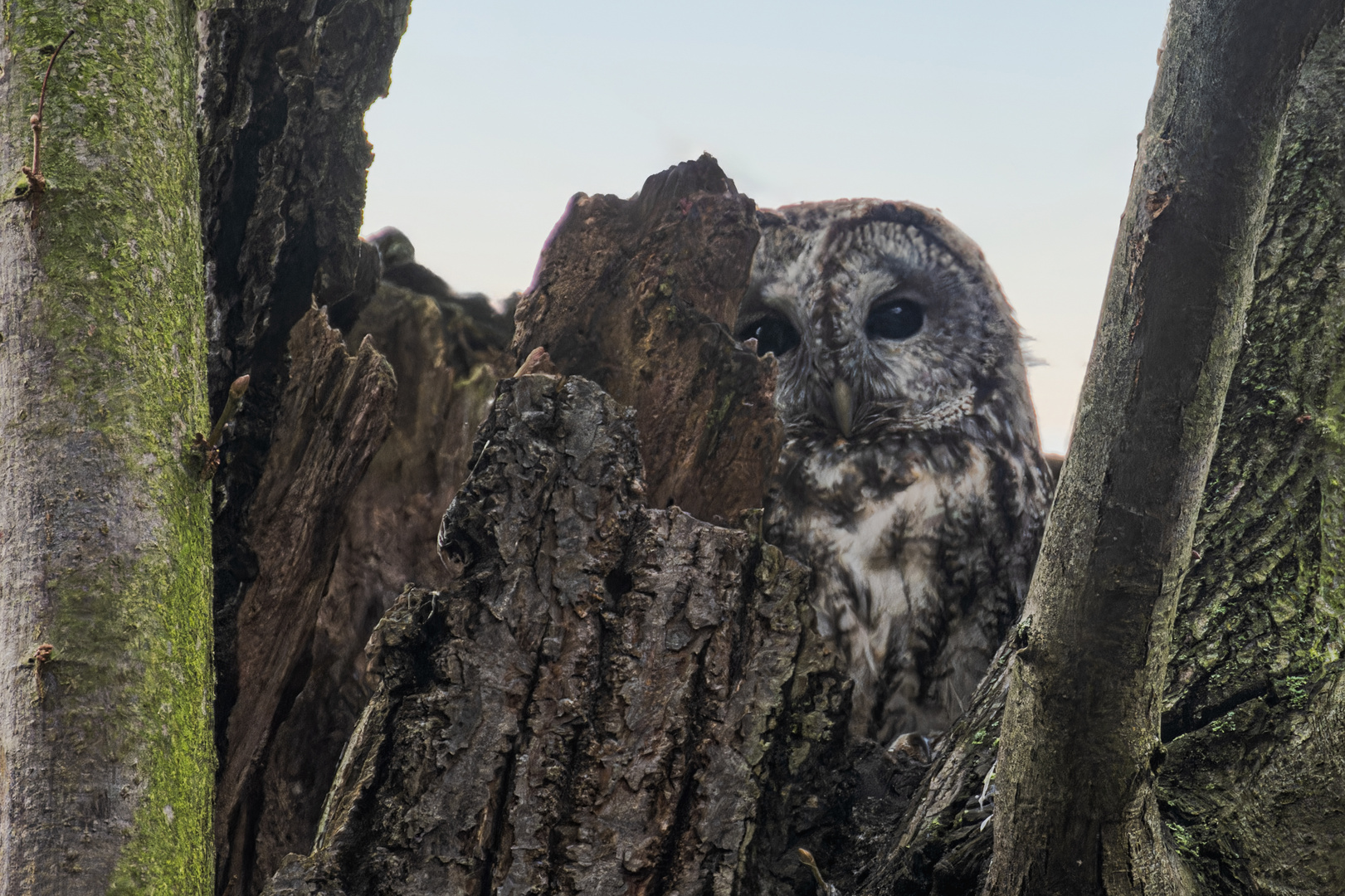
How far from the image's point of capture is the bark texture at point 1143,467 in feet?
2.96

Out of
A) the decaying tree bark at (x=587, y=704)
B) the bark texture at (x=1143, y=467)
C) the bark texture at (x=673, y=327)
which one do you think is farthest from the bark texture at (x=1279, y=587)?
the bark texture at (x=673, y=327)

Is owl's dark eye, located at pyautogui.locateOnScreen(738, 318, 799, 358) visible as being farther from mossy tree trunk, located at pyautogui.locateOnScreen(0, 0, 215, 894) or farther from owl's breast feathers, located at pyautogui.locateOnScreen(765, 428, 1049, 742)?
mossy tree trunk, located at pyautogui.locateOnScreen(0, 0, 215, 894)

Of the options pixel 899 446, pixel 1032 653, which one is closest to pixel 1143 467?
pixel 1032 653

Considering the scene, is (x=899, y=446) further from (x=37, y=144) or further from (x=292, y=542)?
(x=37, y=144)

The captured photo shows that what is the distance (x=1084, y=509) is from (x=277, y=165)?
1487mm

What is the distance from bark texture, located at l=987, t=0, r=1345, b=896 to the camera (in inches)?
35.5

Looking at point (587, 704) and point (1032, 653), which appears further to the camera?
point (587, 704)

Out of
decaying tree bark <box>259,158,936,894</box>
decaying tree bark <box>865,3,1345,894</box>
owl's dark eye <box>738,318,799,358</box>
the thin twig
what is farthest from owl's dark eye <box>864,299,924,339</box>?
the thin twig

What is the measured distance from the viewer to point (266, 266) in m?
1.70

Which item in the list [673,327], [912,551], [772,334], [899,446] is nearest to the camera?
[673,327]

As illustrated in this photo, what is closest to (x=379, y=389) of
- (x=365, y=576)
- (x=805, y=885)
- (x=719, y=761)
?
(x=365, y=576)

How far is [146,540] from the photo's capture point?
101 cm

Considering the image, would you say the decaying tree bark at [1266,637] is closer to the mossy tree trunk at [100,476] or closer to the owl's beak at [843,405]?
the mossy tree trunk at [100,476]

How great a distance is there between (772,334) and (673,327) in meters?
1.28
